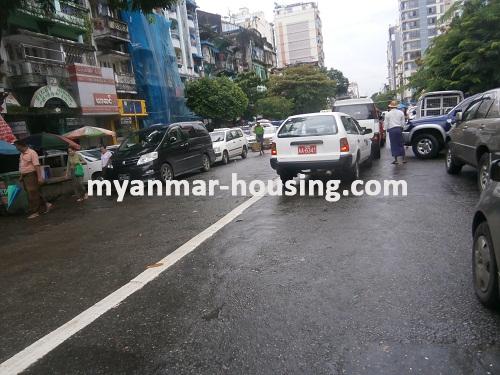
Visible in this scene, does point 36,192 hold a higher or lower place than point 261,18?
lower

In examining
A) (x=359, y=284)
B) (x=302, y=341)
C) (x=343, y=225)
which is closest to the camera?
(x=302, y=341)

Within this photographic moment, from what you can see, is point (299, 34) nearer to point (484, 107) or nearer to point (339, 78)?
point (339, 78)

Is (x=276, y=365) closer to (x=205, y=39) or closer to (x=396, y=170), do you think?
(x=396, y=170)

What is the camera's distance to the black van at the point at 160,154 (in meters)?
12.1

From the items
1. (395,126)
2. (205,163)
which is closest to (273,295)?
(395,126)

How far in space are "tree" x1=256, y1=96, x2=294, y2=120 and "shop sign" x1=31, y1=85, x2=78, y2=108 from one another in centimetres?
2752

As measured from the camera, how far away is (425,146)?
11992 mm

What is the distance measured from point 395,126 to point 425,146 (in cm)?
155

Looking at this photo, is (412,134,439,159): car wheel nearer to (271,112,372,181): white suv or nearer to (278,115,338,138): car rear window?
(271,112,372,181): white suv

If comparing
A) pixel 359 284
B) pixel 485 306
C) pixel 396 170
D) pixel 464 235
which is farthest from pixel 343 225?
pixel 396 170

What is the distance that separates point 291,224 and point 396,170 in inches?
213

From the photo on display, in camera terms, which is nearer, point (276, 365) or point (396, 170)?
point (276, 365)

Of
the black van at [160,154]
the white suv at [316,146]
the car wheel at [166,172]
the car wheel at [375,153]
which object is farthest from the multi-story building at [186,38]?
the white suv at [316,146]

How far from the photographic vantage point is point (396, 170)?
10680 millimetres
